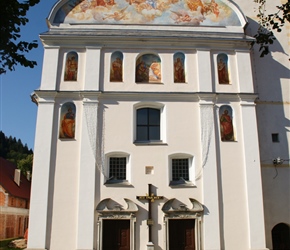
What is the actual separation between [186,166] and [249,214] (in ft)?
10.0

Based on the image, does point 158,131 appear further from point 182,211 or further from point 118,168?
point 182,211

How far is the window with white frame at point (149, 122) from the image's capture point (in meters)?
15.2

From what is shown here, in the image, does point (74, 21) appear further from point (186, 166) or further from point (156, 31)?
point (186, 166)

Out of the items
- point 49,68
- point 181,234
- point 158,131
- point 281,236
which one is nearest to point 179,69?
point 158,131

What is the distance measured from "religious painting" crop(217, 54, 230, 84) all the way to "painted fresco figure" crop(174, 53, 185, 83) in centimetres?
160

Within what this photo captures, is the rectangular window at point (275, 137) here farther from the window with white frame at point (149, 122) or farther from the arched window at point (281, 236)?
the window with white frame at point (149, 122)

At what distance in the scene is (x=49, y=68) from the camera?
15.4 m

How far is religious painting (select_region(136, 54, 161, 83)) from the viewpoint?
15.7m

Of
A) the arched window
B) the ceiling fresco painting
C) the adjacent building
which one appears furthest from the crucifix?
the adjacent building

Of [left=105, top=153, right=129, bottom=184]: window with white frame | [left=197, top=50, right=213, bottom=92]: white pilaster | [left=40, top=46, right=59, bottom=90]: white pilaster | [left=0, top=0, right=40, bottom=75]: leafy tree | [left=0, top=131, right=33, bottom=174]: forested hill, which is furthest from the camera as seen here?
[left=0, top=131, right=33, bottom=174]: forested hill

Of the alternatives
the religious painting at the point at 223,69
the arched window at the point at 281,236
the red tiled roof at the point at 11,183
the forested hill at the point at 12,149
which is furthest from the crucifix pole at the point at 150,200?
the forested hill at the point at 12,149

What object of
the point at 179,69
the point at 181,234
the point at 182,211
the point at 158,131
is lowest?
the point at 181,234

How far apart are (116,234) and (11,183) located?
17.3m

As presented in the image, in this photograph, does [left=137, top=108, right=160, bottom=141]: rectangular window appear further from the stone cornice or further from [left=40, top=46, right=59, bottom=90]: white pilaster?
[left=40, top=46, right=59, bottom=90]: white pilaster
